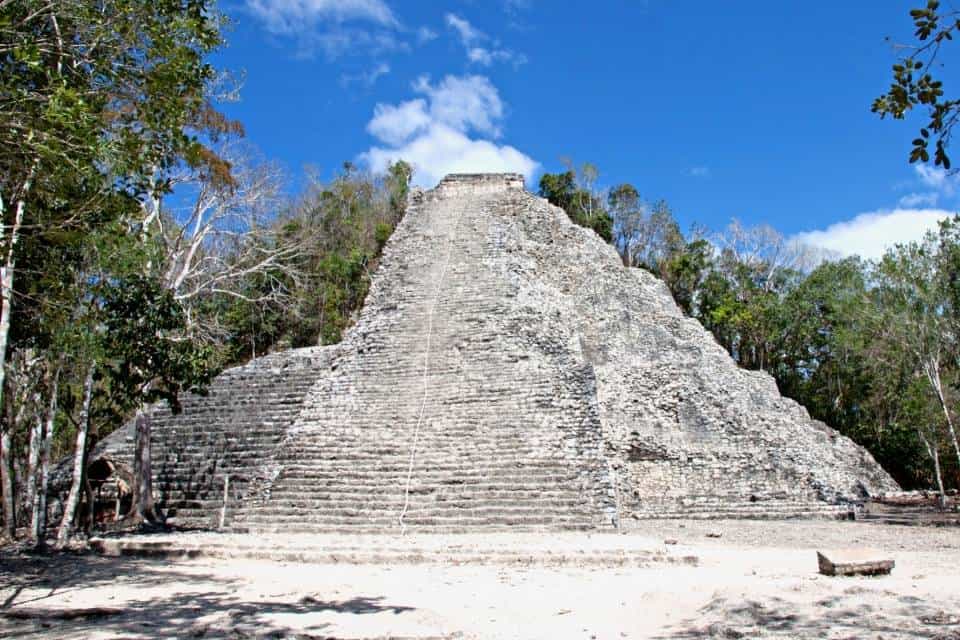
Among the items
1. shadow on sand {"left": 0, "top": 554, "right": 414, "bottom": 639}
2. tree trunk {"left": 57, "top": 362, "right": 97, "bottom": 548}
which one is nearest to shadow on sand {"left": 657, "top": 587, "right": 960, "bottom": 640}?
shadow on sand {"left": 0, "top": 554, "right": 414, "bottom": 639}

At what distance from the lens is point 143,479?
11.5 m


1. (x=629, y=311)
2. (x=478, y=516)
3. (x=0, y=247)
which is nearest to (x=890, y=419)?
(x=629, y=311)

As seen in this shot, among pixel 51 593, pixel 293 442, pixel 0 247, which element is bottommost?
pixel 51 593

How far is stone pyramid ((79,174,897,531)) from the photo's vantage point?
9625 mm

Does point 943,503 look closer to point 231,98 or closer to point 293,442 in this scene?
point 293,442

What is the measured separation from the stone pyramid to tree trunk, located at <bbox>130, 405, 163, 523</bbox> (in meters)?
0.53

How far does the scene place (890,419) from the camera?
23.4 m

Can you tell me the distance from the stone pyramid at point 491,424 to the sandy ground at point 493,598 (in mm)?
1455

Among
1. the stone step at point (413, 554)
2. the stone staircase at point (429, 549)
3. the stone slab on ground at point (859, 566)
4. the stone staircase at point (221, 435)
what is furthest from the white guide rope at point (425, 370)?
Answer: the stone slab on ground at point (859, 566)

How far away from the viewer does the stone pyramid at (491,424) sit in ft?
31.6

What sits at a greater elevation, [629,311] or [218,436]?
[629,311]

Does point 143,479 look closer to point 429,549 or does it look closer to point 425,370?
point 425,370

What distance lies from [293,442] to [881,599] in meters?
8.34

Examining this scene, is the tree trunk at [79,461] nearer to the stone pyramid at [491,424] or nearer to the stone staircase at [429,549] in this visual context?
the stone staircase at [429,549]
